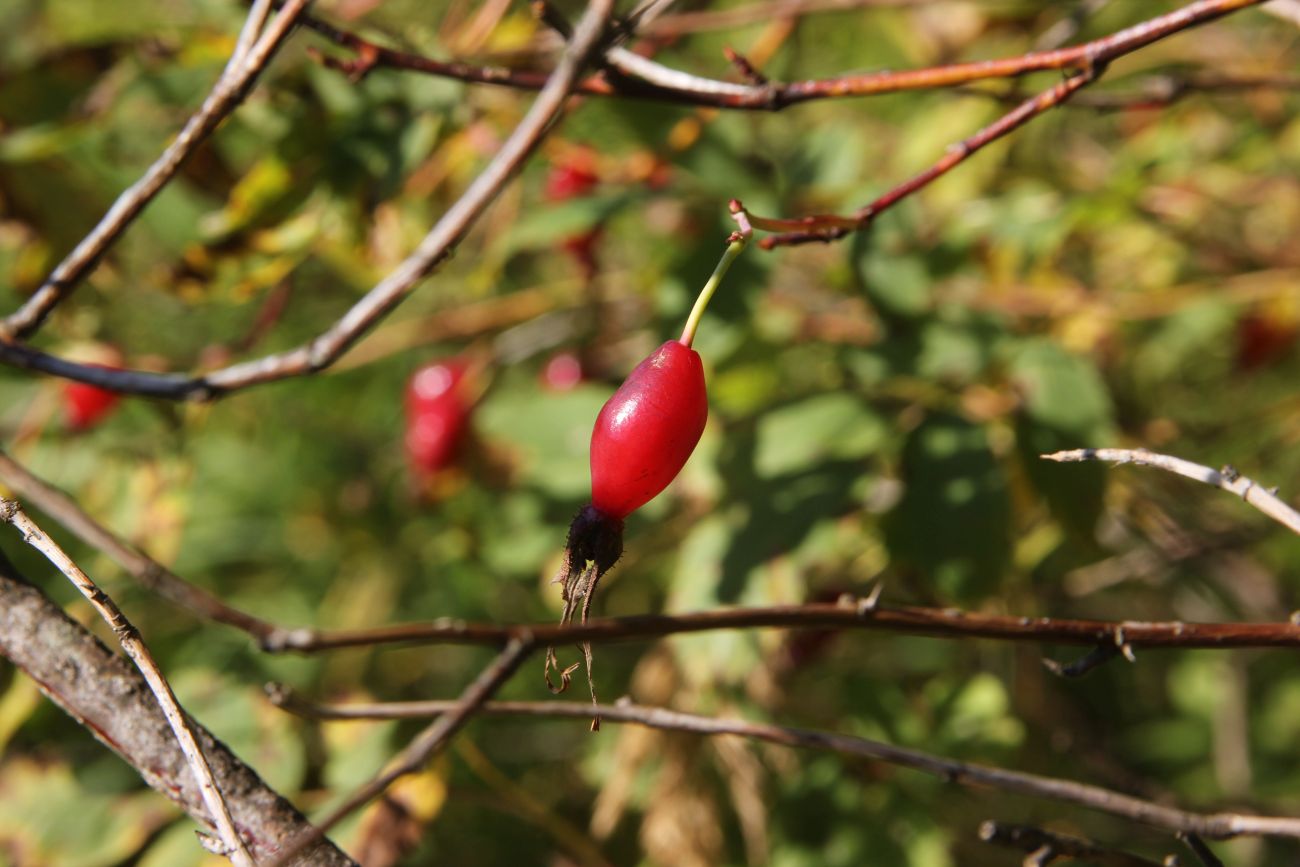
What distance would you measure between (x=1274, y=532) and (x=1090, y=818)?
573mm

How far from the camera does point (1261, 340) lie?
1731 millimetres

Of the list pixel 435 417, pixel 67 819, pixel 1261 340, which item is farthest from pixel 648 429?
pixel 1261 340

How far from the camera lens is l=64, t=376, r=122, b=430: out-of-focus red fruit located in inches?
62.7

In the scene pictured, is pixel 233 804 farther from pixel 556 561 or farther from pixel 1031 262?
pixel 1031 262

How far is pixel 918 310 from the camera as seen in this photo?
4.29ft

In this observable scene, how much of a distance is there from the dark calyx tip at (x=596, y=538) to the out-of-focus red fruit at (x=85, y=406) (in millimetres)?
1104

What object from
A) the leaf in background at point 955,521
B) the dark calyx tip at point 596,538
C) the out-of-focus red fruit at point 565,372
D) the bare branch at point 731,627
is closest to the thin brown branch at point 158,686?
the bare branch at point 731,627

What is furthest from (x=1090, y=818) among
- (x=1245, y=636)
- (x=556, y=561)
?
(x=1245, y=636)

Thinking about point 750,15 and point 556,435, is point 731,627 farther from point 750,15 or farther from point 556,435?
point 750,15

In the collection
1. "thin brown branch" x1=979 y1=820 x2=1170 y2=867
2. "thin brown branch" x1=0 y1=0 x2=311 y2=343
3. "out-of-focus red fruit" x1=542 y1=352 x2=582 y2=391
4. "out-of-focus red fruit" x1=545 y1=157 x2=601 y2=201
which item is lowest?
"thin brown branch" x1=979 y1=820 x2=1170 y2=867

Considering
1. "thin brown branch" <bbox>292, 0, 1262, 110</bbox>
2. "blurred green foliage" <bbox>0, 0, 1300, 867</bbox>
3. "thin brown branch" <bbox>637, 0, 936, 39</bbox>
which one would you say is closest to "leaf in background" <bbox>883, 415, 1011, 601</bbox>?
"blurred green foliage" <bbox>0, 0, 1300, 867</bbox>

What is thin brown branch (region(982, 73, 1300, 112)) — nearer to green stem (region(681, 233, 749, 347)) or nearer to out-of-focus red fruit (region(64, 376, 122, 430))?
green stem (region(681, 233, 749, 347))

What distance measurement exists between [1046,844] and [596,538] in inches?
13.7

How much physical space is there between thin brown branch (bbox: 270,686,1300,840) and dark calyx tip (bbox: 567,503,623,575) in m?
0.09
